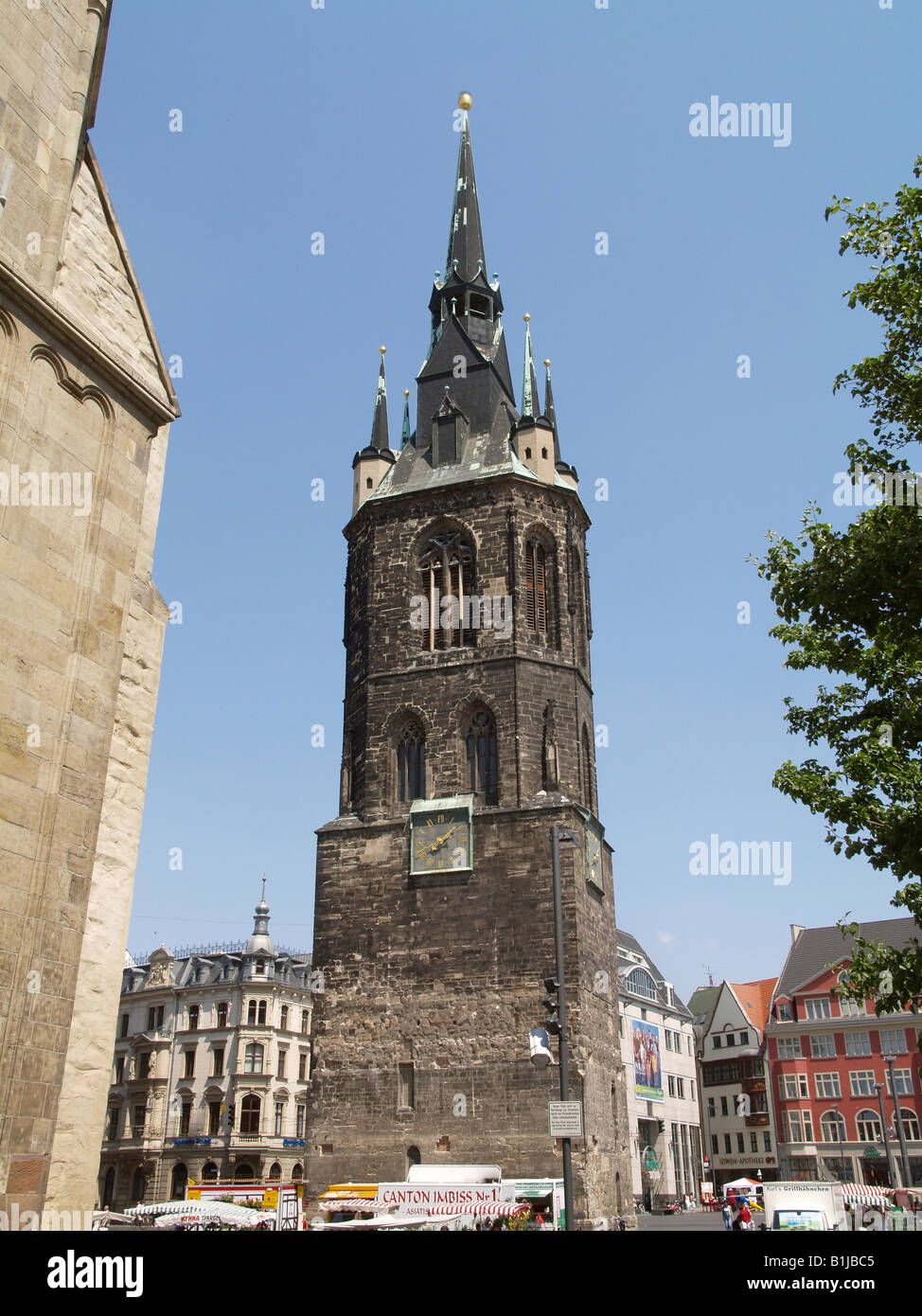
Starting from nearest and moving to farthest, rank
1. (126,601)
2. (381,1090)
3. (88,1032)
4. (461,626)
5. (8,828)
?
1. (8,828)
2. (88,1032)
3. (126,601)
4. (381,1090)
5. (461,626)

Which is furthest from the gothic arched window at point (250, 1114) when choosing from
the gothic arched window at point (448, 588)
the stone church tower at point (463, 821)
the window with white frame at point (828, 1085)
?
the gothic arched window at point (448, 588)

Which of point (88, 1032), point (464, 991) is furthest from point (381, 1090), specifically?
point (88, 1032)

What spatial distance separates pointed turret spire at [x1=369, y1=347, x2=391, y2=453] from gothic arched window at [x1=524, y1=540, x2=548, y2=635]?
23.1 ft

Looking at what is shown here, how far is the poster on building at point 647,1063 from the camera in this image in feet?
191

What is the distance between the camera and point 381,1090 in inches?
1115

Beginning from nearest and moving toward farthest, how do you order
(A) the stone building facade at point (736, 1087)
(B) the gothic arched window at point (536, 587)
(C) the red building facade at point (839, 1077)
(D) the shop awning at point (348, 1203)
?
(D) the shop awning at point (348, 1203), (B) the gothic arched window at point (536, 587), (C) the red building facade at point (839, 1077), (A) the stone building facade at point (736, 1087)

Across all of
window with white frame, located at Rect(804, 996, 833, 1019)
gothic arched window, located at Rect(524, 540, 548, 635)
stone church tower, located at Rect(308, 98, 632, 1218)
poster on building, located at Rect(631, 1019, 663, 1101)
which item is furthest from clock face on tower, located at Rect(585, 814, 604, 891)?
window with white frame, located at Rect(804, 996, 833, 1019)

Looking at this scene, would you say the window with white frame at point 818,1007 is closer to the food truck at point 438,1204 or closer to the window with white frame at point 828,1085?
the window with white frame at point 828,1085

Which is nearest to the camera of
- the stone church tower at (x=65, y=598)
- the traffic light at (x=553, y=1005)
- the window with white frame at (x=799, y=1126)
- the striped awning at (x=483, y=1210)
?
the stone church tower at (x=65, y=598)

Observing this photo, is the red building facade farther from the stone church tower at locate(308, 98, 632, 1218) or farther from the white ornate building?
the stone church tower at locate(308, 98, 632, 1218)

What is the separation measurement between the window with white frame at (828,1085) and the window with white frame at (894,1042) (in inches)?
122

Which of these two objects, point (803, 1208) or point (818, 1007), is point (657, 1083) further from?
point (803, 1208)
